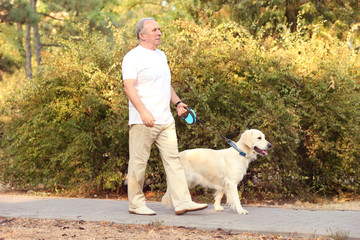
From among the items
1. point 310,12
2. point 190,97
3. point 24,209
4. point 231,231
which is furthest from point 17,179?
point 310,12

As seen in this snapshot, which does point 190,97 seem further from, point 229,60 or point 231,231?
point 231,231

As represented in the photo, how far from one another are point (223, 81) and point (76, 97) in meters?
2.86

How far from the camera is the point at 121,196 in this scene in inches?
374

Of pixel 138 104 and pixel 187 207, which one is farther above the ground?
pixel 138 104

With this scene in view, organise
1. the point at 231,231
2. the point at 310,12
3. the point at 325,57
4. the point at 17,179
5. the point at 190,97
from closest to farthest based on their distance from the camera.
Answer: the point at 231,231, the point at 190,97, the point at 325,57, the point at 17,179, the point at 310,12

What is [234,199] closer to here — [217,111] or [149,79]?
[149,79]

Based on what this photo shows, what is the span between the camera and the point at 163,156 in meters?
6.35

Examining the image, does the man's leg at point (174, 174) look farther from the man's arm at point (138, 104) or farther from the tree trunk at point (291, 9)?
the tree trunk at point (291, 9)

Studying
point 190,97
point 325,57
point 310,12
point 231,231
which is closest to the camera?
point 231,231

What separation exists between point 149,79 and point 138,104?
414mm

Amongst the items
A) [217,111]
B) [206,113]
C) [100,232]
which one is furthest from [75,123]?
[100,232]

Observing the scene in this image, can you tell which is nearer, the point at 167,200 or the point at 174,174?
the point at 174,174

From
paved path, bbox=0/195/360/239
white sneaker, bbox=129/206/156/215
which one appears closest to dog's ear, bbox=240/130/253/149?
paved path, bbox=0/195/360/239

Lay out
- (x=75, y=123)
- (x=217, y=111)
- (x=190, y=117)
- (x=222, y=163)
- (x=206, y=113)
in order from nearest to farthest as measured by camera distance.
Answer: (x=190, y=117), (x=222, y=163), (x=206, y=113), (x=217, y=111), (x=75, y=123)
